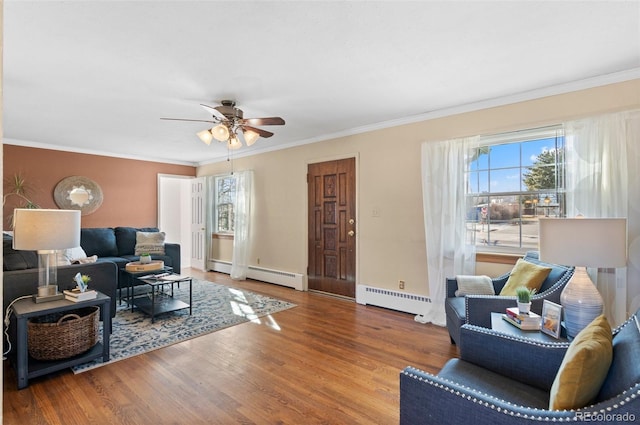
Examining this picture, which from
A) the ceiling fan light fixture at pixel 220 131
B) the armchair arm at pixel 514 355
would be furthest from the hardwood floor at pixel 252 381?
the ceiling fan light fixture at pixel 220 131

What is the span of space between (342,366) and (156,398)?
1.35m

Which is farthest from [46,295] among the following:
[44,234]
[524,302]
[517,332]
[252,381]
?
[524,302]

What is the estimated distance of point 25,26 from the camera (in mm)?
2066

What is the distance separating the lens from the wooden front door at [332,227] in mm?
4621

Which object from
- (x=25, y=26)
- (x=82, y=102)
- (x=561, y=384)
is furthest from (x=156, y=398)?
(x=82, y=102)

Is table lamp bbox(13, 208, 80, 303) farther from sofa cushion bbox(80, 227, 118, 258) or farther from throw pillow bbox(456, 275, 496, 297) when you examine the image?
throw pillow bbox(456, 275, 496, 297)

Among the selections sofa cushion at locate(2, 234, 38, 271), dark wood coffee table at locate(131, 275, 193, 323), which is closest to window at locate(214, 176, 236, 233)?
dark wood coffee table at locate(131, 275, 193, 323)

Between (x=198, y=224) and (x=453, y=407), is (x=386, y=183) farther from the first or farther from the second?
(x=198, y=224)

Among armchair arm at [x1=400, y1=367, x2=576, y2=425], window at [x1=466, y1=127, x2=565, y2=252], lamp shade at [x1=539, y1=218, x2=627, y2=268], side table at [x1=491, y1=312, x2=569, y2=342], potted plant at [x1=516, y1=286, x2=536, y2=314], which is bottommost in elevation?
armchair arm at [x1=400, y1=367, x2=576, y2=425]

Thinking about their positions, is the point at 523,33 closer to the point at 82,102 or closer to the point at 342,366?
the point at 342,366

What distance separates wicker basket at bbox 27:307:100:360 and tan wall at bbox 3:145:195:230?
11.7 feet

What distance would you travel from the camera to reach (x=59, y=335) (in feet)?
8.25

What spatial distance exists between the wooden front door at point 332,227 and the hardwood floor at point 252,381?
125 cm

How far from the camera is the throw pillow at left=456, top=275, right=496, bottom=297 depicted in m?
2.96
